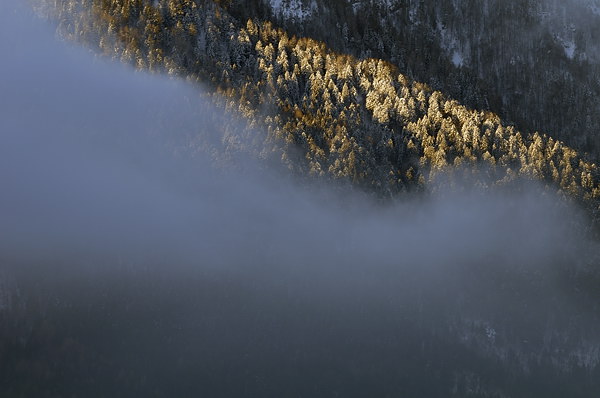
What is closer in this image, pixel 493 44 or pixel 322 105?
pixel 322 105

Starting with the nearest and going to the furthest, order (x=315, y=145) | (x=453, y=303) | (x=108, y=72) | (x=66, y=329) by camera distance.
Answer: (x=66, y=329), (x=453, y=303), (x=315, y=145), (x=108, y=72)

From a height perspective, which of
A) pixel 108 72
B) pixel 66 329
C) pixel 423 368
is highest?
pixel 108 72

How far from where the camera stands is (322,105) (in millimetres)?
128875

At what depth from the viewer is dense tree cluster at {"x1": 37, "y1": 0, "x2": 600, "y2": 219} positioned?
11988 cm

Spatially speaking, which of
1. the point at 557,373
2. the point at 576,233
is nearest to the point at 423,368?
the point at 557,373

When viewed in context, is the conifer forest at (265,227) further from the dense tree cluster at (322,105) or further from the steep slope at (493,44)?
the steep slope at (493,44)

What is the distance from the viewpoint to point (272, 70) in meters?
133

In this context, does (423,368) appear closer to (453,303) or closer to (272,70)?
(453,303)

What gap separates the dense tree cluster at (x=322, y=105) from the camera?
120 meters

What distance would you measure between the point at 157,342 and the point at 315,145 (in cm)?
3824

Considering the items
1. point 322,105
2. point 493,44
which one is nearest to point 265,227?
point 322,105

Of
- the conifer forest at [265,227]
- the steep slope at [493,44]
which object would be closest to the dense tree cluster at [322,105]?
the conifer forest at [265,227]

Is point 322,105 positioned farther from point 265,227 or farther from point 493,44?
point 493,44

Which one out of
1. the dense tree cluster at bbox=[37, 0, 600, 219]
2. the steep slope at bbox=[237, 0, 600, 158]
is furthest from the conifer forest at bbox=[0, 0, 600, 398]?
the steep slope at bbox=[237, 0, 600, 158]
